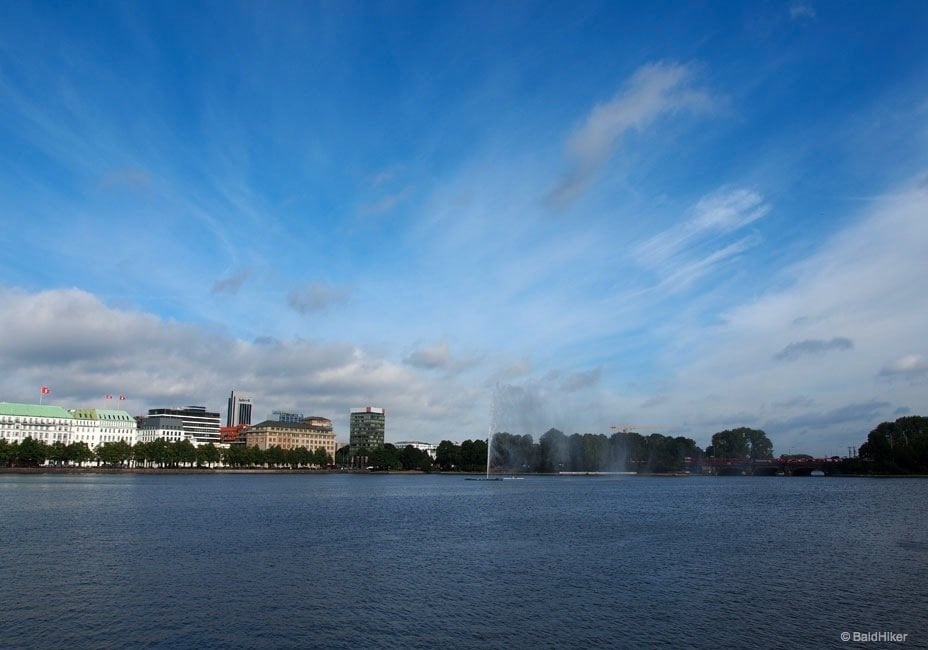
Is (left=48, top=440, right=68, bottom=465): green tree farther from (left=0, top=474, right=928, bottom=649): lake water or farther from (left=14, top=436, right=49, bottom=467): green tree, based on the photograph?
(left=0, top=474, right=928, bottom=649): lake water

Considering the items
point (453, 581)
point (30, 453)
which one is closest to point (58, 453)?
point (30, 453)

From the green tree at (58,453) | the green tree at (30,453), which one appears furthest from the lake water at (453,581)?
the green tree at (58,453)

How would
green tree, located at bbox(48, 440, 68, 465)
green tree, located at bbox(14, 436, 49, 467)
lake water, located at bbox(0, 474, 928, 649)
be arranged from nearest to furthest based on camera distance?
lake water, located at bbox(0, 474, 928, 649) → green tree, located at bbox(14, 436, 49, 467) → green tree, located at bbox(48, 440, 68, 465)

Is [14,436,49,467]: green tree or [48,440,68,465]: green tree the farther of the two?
[48,440,68,465]: green tree

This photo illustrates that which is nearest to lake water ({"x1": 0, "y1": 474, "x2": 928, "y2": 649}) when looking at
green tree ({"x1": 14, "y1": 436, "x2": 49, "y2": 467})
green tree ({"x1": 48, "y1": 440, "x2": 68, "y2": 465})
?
green tree ({"x1": 14, "y1": 436, "x2": 49, "y2": 467})

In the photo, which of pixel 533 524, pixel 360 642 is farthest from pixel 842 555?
pixel 360 642

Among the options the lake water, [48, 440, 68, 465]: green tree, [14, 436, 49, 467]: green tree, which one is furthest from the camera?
[48, 440, 68, 465]: green tree

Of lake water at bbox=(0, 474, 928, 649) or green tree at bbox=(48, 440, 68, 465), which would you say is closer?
lake water at bbox=(0, 474, 928, 649)

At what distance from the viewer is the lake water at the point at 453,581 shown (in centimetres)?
2761

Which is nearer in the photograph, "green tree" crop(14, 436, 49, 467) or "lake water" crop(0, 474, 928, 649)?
"lake water" crop(0, 474, 928, 649)

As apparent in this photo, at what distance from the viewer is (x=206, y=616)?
2967cm

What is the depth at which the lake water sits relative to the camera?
27.6 m

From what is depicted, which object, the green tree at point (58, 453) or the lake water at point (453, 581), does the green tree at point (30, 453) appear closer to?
the green tree at point (58, 453)

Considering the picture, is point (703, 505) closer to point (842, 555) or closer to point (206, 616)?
point (842, 555)
